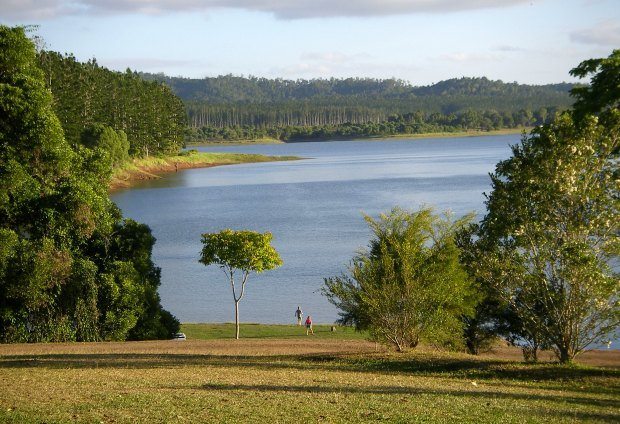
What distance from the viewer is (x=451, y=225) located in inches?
1277

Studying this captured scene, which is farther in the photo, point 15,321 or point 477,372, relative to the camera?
point 15,321

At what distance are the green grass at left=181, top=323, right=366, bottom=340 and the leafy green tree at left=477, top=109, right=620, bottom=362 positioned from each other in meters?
13.4

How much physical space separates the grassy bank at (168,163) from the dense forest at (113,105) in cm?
176

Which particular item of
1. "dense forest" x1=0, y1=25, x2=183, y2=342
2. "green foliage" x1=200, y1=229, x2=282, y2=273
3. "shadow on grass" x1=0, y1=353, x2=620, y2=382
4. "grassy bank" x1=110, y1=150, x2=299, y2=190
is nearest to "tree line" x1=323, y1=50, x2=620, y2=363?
"shadow on grass" x1=0, y1=353, x2=620, y2=382

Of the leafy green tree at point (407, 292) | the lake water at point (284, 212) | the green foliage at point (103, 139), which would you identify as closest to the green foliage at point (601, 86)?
the leafy green tree at point (407, 292)

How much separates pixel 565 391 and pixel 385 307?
25.2 ft

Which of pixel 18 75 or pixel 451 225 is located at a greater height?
pixel 18 75

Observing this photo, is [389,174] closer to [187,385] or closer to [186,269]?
[186,269]

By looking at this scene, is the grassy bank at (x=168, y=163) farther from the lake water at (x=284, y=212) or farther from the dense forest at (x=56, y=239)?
the dense forest at (x=56, y=239)

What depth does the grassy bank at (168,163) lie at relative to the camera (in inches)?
4540

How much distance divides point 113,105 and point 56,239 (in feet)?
275

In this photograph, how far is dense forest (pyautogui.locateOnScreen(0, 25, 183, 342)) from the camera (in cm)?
3198

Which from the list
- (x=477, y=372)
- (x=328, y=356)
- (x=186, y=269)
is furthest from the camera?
(x=186, y=269)

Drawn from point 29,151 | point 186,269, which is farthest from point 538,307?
point 186,269
